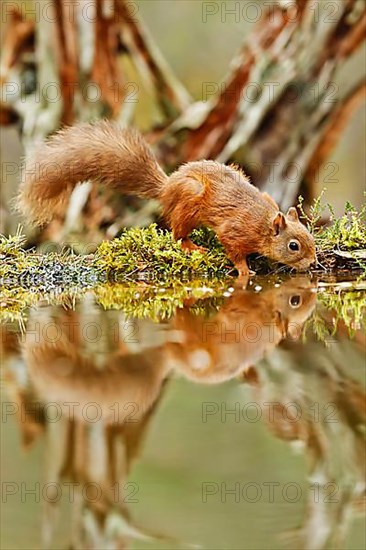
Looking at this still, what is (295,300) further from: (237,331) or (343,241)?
(343,241)

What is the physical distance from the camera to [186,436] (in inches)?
64.2

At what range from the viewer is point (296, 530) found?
4.23 ft

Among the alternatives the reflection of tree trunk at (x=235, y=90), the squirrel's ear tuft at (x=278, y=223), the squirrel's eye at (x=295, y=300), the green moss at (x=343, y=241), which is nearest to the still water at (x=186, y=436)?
the squirrel's eye at (x=295, y=300)

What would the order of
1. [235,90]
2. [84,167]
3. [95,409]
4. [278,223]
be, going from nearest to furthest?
[95,409] < [278,223] < [84,167] < [235,90]

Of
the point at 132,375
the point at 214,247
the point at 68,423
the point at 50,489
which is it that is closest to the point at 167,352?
the point at 132,375

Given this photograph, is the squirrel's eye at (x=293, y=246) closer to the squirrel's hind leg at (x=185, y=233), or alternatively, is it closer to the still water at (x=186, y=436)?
the squirrel's hind leg at (x=185, y=233)

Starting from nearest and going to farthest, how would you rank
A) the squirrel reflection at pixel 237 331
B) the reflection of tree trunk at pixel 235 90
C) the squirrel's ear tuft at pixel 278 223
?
the squirrel reflection at pixel 237 331 < the squirrel's ear tuft at pixel 278 223 < the reflection of tree trunk at pixel 235 90

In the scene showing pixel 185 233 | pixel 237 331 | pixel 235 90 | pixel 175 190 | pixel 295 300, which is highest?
pixel 235 90

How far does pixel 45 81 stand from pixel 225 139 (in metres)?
1.43

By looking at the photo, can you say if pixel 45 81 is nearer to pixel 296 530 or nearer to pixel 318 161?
pixel 318 161

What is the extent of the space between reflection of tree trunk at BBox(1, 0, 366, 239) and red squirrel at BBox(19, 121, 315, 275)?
1.73 m

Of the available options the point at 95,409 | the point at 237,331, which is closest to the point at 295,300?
the point at 237,331

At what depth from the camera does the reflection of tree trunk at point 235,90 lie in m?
6.05

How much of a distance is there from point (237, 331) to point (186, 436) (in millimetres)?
1020
